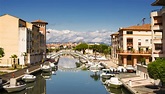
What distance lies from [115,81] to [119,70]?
17177 mm

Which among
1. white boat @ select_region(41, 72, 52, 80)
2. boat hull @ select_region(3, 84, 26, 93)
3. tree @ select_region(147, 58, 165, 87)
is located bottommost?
white boat @ select_region(41, 72, 52, 80)

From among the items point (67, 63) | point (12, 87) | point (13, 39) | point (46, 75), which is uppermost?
point (13, 39)

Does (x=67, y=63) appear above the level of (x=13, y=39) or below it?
below

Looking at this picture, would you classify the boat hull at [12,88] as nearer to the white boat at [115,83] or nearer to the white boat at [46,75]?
the white boat at [115,83]

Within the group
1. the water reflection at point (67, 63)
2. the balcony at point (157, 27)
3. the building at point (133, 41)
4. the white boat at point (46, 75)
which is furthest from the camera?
the water reflection at point (67, 63)

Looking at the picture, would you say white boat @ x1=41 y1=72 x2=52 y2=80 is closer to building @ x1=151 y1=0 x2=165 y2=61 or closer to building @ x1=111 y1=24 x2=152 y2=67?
building @ x1=111 y1=24 x2=152 y2=67

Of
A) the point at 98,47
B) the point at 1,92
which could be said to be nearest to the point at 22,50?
the point at 1,92

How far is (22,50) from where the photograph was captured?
214 feet

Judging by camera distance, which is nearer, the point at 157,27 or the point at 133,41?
the point at 157,27

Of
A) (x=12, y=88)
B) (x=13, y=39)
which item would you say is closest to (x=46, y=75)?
(x=13, y=39)

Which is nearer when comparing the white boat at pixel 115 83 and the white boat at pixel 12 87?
the white boat at pixel 12 87

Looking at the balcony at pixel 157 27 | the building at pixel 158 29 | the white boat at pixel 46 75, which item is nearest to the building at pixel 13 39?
the white boat at pixel 46 75

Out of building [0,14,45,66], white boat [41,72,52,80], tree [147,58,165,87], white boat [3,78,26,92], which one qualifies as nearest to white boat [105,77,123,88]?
tree [147,58,165,87]

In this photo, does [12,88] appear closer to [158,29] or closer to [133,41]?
[158,29]
